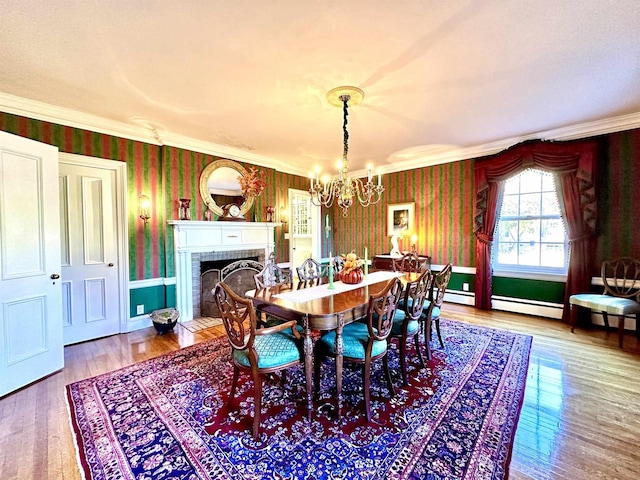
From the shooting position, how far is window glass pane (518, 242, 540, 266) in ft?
13.4

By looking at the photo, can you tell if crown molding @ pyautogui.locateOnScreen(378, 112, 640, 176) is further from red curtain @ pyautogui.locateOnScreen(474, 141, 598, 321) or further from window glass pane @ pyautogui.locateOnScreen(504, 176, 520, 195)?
window glass pane @ pyautogui.locateOnScreen(504, 176, 520, 195)

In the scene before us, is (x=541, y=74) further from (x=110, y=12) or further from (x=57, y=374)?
(x=57, y=374)

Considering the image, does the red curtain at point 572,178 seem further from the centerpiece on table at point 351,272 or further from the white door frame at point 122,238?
the white door frame at point 122,238

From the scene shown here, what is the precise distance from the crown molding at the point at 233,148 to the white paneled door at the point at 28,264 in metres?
0.79

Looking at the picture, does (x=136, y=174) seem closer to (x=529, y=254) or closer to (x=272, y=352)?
(x=272, y=352)

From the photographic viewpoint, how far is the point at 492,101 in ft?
9.37

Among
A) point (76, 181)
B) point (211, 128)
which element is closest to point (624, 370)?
point (211, 128)

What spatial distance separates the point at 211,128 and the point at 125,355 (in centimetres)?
286

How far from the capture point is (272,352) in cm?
184

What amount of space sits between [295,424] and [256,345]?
57cm

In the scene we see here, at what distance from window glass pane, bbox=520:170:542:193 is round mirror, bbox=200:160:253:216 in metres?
4.38

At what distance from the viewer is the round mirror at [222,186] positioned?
427 centimetres

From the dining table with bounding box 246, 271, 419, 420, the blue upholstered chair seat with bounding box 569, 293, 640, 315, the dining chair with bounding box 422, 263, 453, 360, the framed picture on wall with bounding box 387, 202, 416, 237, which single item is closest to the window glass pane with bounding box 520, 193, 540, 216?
the blue upholstered chair seat with bounding box 569, 293, 640, 315

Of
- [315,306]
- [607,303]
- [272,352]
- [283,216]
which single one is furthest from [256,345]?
[607,303]
